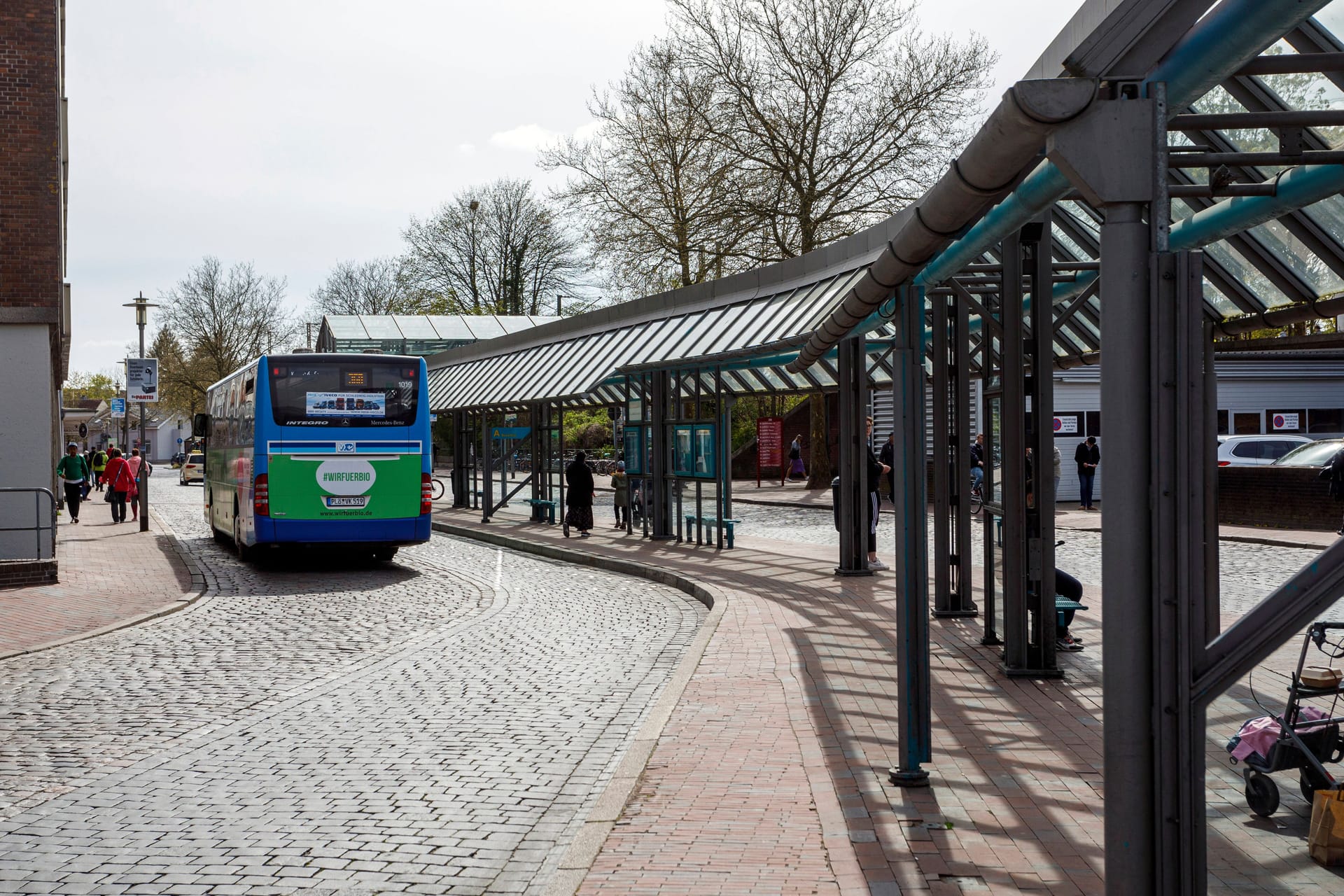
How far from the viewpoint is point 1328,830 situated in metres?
4.40

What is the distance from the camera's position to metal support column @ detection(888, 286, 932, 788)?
5.83 metres

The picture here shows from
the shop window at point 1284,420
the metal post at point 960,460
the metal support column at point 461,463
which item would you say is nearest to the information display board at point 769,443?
the metal support column at point 461,463

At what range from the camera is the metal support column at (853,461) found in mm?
14523

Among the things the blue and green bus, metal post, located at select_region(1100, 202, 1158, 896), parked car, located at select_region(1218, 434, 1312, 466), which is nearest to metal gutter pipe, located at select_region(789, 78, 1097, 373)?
metal post, located at select_region(1100, 202, 1158, 896)

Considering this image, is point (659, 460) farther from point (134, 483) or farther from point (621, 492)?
point (134, 483)

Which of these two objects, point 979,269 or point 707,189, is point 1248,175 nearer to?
point 979,269

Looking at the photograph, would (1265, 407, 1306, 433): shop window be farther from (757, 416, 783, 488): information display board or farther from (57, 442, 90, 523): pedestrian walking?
(57, 442, 90, 523): pedestrian walking

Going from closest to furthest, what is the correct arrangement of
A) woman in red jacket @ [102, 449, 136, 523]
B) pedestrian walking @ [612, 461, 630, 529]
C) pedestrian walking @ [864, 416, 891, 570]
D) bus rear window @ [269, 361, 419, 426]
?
pedestrian walking @ [864, 416, 891, 570], bus rear window @ [269, 361, 419, 426], pedestrian walking @ [612, 461, 630, 529], woman in red jacket @ [102, 449, 136, 523]

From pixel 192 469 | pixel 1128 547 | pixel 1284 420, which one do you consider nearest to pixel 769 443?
pixel 1284 420

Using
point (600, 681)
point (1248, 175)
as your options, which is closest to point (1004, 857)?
point (1248, 175)

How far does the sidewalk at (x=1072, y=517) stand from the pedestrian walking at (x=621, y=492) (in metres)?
7.46

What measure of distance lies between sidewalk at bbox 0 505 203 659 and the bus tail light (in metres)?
1.18

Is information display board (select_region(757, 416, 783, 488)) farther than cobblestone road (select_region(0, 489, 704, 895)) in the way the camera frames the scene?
Yes

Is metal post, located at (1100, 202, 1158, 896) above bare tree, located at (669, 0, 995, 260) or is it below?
below
